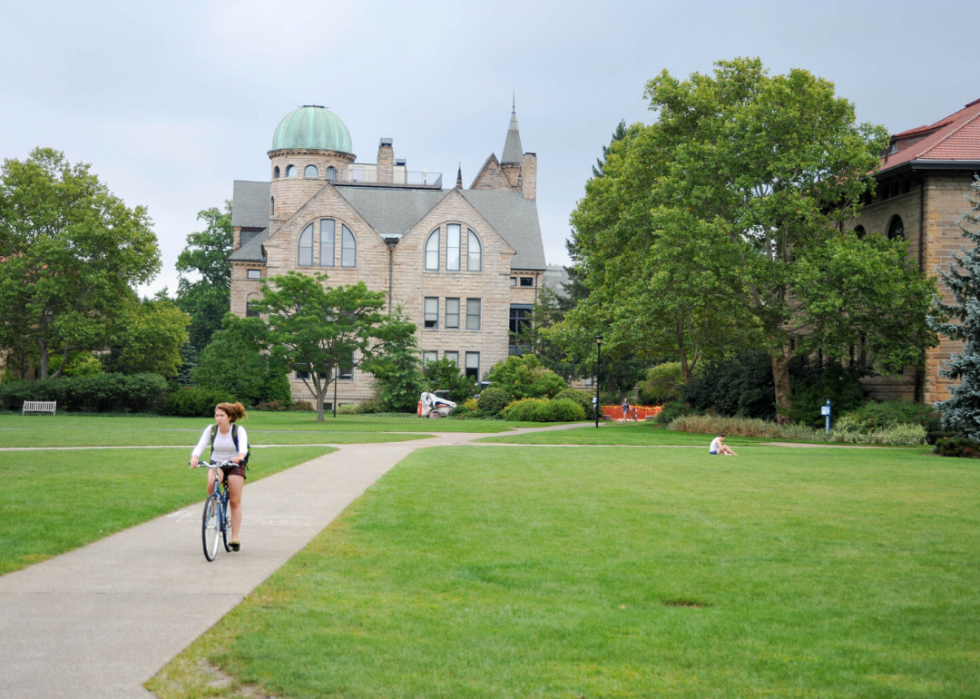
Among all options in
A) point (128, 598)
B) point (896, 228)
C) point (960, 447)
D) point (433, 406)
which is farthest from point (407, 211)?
point (128, 598)

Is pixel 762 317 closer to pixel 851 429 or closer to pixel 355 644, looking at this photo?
pixel 851 429

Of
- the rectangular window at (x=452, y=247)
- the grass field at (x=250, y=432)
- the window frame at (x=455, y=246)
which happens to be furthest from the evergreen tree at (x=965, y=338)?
the rectangular window at (x=452, y=247)

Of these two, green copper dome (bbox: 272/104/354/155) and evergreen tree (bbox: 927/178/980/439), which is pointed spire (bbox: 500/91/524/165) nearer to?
green copper dome (bbox: 272/104/354/155)

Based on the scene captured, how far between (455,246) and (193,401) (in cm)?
2022

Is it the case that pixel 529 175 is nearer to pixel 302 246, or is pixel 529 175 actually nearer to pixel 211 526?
pixel 302 246

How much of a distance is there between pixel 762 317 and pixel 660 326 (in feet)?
15.9

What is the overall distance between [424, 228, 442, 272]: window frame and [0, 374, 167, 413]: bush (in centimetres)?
1868

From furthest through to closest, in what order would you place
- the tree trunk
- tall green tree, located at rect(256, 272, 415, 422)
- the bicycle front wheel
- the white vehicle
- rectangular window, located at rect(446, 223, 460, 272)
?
rectangular window, located at rect(446, 223, 460, 272) → the white vehicle → tall green tree, located at rect(256, 272, 415, 422) → the tree trunk → the bicycle front wheel

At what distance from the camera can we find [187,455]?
2145 centimetres

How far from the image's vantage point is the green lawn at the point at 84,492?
32.6 ft

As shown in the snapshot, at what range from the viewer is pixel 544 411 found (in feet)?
142

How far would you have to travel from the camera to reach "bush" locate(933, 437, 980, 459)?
2433cm

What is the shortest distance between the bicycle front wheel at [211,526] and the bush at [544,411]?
34.4 meters

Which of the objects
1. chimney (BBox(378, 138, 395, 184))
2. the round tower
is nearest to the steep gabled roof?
the round tower
